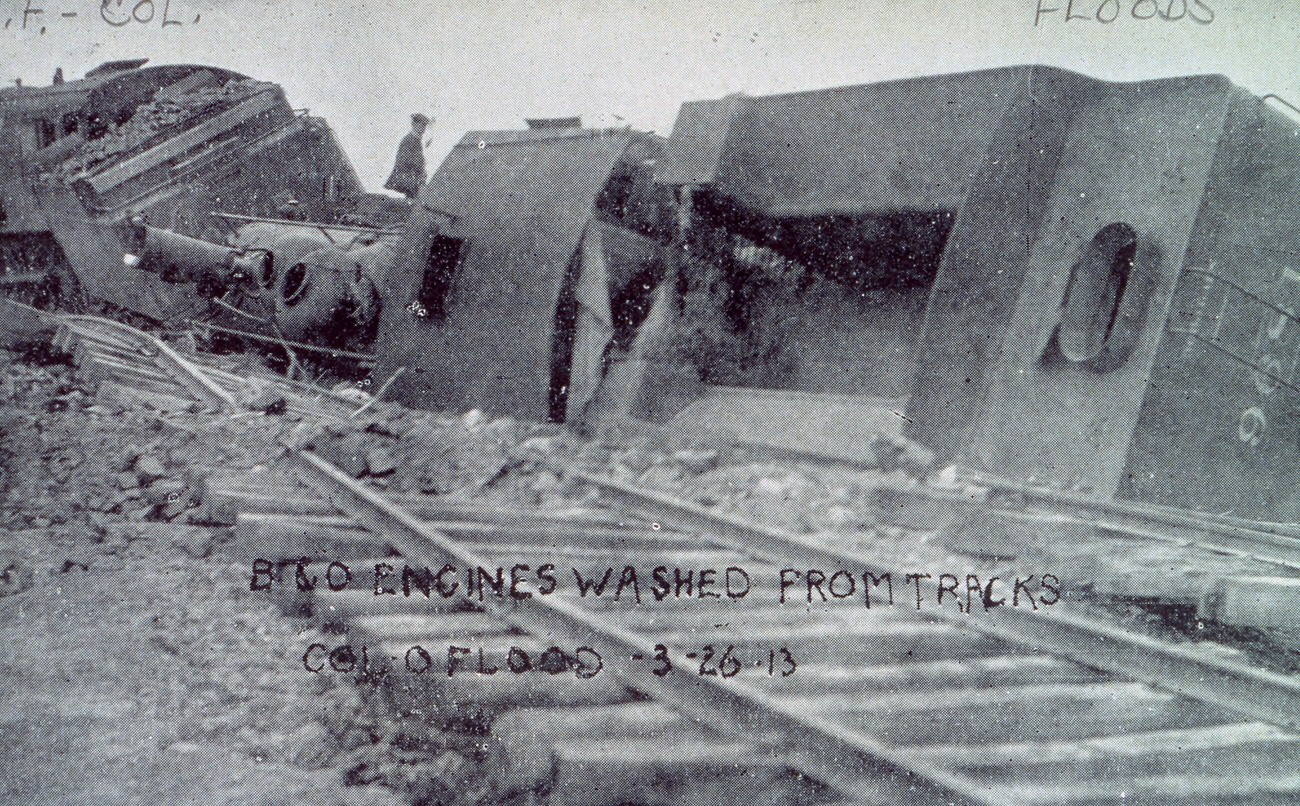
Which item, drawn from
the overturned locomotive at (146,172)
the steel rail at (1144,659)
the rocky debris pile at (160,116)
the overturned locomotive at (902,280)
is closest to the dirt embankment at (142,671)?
the steel rail at (1144,659)

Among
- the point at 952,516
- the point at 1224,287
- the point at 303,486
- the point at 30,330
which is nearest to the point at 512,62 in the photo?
the point at 303,486

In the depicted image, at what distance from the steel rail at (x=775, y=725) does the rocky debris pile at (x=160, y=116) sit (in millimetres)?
12413

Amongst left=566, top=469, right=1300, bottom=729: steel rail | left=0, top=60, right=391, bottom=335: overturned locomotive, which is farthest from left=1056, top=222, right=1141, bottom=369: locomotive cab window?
left=0, top=60, right=391, bottom=335: overturned locomotive

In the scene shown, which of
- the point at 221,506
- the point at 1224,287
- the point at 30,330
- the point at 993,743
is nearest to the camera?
the point at 993,743

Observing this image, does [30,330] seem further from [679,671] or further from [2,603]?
[679,671]

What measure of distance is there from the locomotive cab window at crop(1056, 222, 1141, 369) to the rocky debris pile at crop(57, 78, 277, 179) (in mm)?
11562

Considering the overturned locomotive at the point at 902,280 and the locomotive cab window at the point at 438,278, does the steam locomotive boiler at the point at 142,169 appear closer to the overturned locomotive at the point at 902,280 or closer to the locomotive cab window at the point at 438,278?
the overturned locomotive at the point at 902,280

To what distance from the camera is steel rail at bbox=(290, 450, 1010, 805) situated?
1822 mm

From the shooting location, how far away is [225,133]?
1227cm

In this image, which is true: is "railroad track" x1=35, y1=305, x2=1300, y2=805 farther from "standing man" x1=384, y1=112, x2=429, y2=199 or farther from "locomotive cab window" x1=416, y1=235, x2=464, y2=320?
"standing man" x1=384, y1=112, x2=429, y2=199

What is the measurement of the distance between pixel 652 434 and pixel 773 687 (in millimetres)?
5988

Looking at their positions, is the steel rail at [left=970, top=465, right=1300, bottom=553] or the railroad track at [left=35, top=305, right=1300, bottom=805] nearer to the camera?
the railroad track at [left=35, top=305, right=1300, bottom=805]

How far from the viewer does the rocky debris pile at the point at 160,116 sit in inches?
502

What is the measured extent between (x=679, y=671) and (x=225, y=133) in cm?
1255
